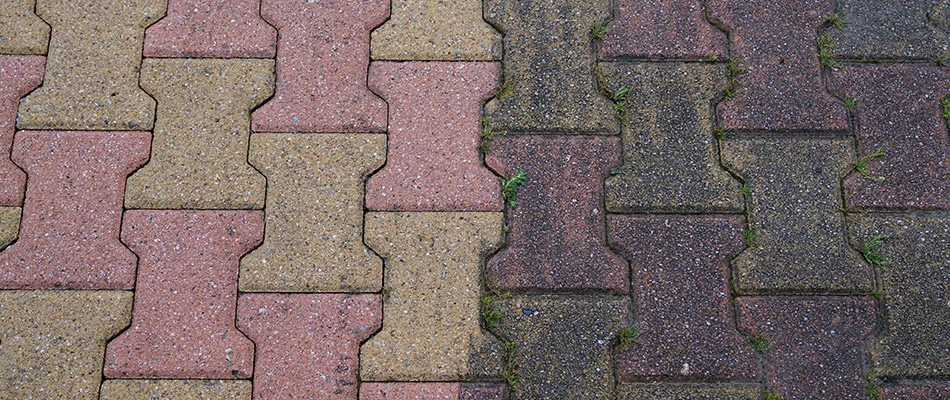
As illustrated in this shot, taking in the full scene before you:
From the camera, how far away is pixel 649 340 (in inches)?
92.4

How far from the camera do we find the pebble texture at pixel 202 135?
2.43 metres

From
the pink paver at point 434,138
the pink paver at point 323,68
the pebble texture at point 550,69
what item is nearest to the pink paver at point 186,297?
the pink paver at point 323,68

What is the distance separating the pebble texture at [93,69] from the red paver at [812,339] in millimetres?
2030

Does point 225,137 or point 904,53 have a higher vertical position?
point 904,53

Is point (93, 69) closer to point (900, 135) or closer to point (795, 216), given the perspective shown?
point (795, 216)

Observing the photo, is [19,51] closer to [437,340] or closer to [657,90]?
[437,340]

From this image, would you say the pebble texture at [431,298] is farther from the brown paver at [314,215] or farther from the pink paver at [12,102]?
the pink paver at [12,102]

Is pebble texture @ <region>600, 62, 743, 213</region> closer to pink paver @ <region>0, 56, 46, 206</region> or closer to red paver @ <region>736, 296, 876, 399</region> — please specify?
red paver @ <region>736, 296, 876, 399</region>

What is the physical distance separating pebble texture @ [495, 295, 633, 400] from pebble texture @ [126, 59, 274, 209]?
89 centimetres

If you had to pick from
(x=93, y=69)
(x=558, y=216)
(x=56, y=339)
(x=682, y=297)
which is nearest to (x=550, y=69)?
(x=558, y=216)

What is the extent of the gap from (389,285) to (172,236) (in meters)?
0.69

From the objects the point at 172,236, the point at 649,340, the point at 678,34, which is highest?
the point at 678,34

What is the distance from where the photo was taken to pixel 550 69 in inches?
103

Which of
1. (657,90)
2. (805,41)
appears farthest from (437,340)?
(805,41)
